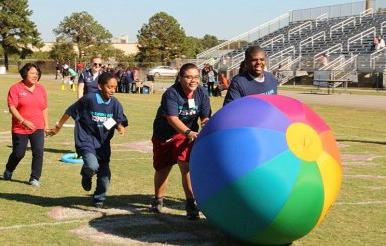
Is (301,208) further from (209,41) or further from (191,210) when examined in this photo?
(209,41)

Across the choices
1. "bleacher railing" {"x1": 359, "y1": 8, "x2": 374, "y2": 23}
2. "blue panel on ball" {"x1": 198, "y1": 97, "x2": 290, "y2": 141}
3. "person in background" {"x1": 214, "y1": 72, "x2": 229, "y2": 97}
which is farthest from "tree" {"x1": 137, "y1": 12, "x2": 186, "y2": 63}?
"blue panel on ball" {"x1": 198, "y1": 97, "x2": 290, "y2": 141}

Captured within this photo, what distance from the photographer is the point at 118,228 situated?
262 inches

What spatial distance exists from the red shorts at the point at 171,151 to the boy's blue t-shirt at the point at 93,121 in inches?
25.1

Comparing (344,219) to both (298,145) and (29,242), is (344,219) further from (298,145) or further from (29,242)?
(29,242)

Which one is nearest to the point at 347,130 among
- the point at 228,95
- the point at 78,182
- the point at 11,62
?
the point at 78,182

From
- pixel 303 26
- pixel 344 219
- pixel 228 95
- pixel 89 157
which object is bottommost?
pixel 344 219

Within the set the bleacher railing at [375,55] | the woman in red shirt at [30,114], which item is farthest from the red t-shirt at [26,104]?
the bleacher railing at [375,55]

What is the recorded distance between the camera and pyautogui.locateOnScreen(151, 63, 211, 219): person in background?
6.86 meters

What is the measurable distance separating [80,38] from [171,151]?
94.7 meters

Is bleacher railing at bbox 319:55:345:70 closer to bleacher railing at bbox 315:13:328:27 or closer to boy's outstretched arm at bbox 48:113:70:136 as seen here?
bleacher railing at bbox 315:13:328:27

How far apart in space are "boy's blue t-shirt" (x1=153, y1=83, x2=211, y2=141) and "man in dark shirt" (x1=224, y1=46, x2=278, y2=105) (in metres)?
0.30

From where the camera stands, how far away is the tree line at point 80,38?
9175cm

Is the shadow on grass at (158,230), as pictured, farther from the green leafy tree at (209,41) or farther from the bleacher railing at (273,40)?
the green leafy tree at (209,41)

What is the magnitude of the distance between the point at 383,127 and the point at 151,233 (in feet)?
41.9
